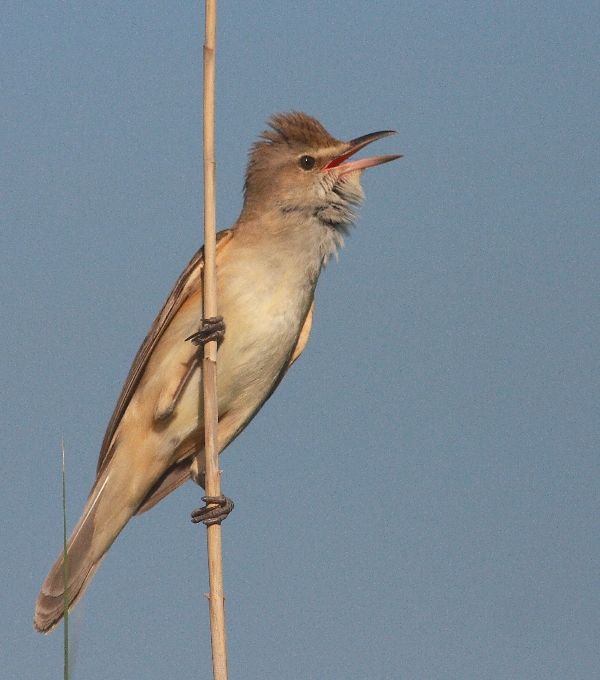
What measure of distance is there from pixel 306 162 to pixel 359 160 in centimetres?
29

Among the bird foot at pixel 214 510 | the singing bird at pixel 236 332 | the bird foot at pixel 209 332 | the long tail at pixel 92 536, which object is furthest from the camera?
the long tail at pixel 92 536

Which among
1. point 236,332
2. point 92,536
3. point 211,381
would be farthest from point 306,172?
point 92,536

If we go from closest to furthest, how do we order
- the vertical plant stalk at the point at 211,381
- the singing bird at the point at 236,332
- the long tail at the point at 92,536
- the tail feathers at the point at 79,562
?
the vertical plant stalk at the point at 211,381 < the singing bird at the point at 236,332 < the tail feathers at the point at 79,562 < the long tail at the point at 92,536

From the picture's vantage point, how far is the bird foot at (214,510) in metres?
3.90

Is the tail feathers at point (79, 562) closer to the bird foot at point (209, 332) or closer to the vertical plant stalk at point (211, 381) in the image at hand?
the bird foot at point (209, 332)

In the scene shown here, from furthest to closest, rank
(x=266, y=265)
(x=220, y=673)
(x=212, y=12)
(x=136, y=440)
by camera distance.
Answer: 1. (x=136, y=440)
2. (x=266, y=265)
3. (x=212, y=12)
4. (x=220, y=673)

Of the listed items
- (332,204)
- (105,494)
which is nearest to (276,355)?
(332,204)

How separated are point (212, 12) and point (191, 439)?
2.32m

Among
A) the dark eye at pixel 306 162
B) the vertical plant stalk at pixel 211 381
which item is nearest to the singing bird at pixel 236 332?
the dark eye at pixel 306 162

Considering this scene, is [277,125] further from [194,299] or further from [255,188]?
[194,299]

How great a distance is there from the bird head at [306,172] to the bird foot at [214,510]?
4.64 feet

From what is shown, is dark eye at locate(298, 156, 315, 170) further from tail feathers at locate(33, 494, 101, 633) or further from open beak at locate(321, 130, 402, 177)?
tail feathers at locate(33, 494, 101, 633)

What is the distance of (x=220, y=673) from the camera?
3.06 metres

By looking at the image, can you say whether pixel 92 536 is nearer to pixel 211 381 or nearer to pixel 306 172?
pixel 211 381
